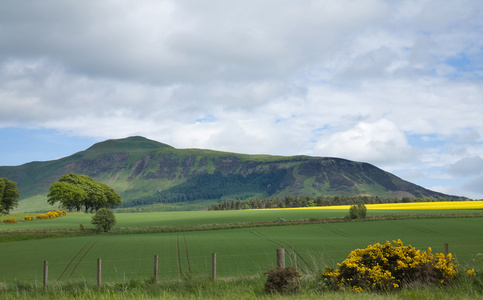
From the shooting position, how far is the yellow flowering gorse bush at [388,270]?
1509cm

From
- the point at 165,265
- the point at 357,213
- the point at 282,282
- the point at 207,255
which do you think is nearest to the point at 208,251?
the point at 207,255

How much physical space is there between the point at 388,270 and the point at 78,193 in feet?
367

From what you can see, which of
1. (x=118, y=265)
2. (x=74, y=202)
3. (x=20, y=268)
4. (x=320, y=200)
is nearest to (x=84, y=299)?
(x=118, y=265)

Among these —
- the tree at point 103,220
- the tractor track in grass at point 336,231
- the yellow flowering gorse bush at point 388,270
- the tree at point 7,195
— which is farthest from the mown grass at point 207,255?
the tree at point 7,195

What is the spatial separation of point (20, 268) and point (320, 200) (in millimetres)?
143127

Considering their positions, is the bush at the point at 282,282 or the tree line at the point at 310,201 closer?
the bush at the point at 282,282

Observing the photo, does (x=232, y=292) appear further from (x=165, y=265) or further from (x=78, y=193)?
(x=78, y=193)

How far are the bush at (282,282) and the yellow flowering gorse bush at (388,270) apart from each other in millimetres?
1656

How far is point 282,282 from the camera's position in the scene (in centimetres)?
1466

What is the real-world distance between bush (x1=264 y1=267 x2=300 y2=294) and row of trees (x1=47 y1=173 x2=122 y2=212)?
107046 mm

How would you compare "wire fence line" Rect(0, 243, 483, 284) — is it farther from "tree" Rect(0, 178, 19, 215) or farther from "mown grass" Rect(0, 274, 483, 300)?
"tree" Rect(0, 178, 19, 215)

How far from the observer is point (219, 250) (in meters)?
37.7

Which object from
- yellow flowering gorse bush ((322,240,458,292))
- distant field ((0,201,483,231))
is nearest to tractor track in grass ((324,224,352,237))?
distant field ((0,201,483,231))

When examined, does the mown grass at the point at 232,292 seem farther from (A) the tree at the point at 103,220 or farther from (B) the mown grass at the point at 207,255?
(A) the tree at the point at 103,220
